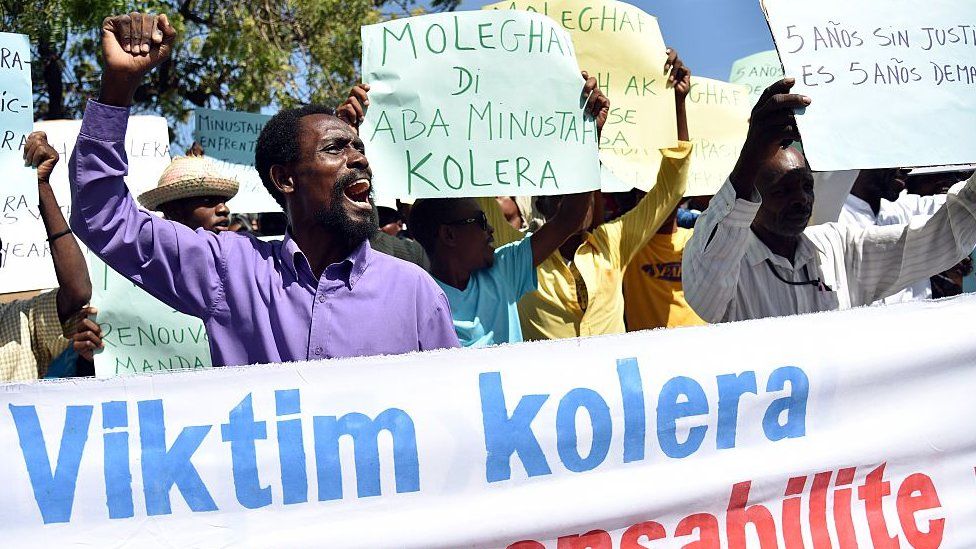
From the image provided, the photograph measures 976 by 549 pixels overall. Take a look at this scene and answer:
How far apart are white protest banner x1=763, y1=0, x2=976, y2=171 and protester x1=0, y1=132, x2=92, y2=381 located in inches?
95.6

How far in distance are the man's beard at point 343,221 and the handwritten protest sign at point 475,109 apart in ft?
2.72

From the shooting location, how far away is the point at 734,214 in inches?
112

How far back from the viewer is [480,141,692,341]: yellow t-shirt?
3889mm

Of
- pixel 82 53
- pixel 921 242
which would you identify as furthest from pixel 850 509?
pixel 82 53

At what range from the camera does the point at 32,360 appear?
3.61 metres

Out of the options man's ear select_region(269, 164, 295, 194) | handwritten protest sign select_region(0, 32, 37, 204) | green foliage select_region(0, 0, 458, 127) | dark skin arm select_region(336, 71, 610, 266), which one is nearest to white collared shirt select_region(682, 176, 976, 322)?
dark skin arm select_region(336, 71, 610, 266)

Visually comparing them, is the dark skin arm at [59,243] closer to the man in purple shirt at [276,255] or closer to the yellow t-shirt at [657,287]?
the man in purple shirt at [276,255]

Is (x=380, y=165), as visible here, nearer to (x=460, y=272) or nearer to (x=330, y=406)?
(x=460, y=272)

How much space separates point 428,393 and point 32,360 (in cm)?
202

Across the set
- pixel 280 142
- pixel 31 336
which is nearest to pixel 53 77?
pixel 31 336

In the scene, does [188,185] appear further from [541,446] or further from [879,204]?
[879,204]

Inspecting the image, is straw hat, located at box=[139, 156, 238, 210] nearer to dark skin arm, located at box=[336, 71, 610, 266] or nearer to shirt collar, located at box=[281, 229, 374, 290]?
dark skin arm, located at box=[336, 71, 610, 266]

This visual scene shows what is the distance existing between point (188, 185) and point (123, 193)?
182 centimetres

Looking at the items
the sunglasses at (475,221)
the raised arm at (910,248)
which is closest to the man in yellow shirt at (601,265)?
the sunglasses at (475,221)
